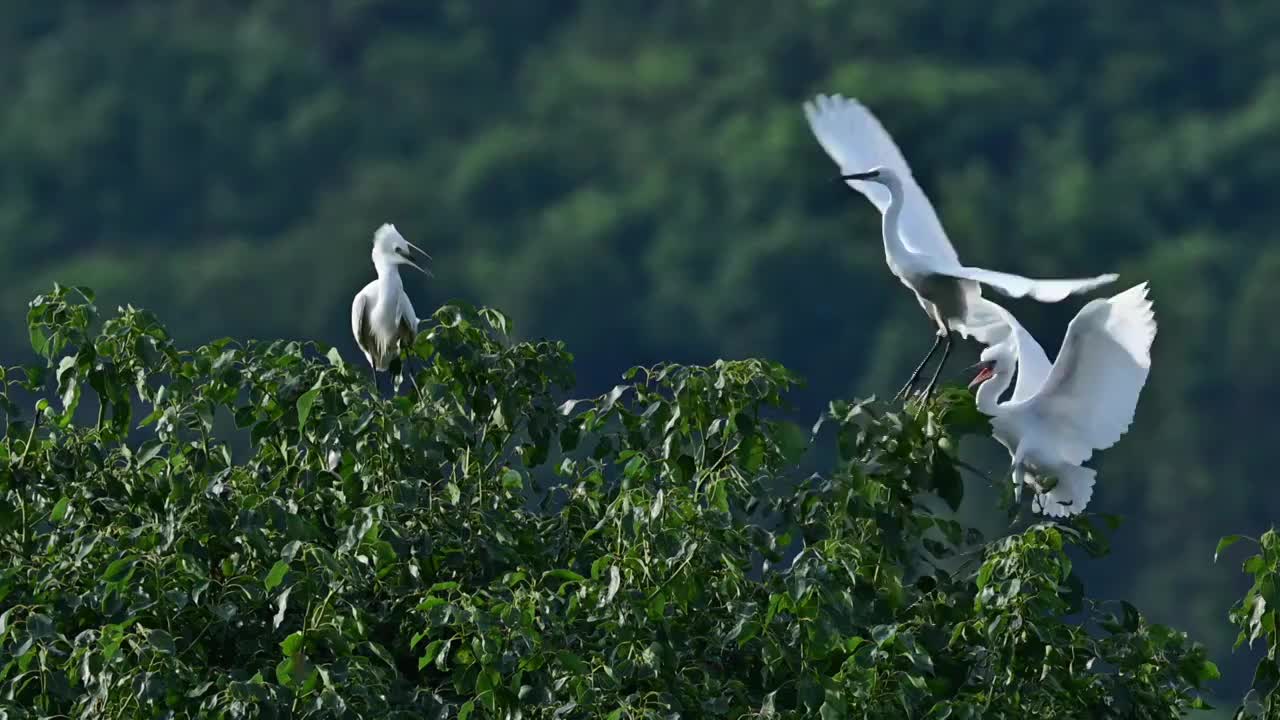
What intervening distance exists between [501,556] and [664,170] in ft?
148

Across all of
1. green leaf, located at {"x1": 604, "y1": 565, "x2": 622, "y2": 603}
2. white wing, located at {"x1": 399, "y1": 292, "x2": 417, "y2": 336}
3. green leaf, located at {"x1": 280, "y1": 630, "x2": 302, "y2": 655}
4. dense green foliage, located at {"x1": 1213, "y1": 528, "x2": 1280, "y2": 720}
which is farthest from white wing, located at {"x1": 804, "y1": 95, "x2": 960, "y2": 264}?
green leaf, located at {"x1": 280, "y1": 630, "x2": 302, "y2": 655}

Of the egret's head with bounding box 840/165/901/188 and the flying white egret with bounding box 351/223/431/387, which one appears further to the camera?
the flying white egret with bounding box 351/223/431/387

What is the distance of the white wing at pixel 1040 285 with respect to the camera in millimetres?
6521

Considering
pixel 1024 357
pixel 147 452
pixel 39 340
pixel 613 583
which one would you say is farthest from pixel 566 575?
pixel 1024 357

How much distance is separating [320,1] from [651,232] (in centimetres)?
1148

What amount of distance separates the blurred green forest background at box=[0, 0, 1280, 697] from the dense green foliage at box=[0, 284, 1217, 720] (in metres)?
30.8

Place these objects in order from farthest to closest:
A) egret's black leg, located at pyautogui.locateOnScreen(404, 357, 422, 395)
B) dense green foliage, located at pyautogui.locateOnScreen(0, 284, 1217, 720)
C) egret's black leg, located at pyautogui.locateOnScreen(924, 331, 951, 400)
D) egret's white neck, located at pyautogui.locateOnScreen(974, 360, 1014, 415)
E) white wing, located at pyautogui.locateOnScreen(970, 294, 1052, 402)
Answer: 1. white wing, located at pyautogui.locateOnScreen(970, 294, 1052, 402)
2. egret's white neck, located at pyautogui.locateOnScreen(974, 360, 1014, 415)
3. egret's black leg, located at pyautogui.locateOnScreen(404, 357, 422, 395)
4. egret's black leg, located at pyautogui.locateOnScreen(924, 331, 951, 400)
5. dense green foliage, located at pyautogui.locateOnScreen(0, 284, 1217, 720)

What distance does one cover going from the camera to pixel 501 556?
6211 millimetres

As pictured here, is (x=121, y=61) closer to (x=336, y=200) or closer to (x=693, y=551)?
(x=336, y=200)

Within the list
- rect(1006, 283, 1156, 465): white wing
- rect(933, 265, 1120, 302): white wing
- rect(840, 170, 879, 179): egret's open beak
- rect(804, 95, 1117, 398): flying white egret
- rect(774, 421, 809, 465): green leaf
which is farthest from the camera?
rect(840, 170, 879, 179): egret's open beak

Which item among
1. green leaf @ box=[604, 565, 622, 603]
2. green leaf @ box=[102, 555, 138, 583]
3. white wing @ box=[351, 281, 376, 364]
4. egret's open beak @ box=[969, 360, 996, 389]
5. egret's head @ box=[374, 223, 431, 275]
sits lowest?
green leaf @ box=[604, 565, 622, 603]

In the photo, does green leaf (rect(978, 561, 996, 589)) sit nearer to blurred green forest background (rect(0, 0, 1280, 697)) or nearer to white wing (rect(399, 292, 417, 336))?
white wing (rect(399, 292, 417, 336))

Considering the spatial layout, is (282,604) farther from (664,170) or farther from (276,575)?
(664,170)

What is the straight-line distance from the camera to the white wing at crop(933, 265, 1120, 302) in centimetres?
652
